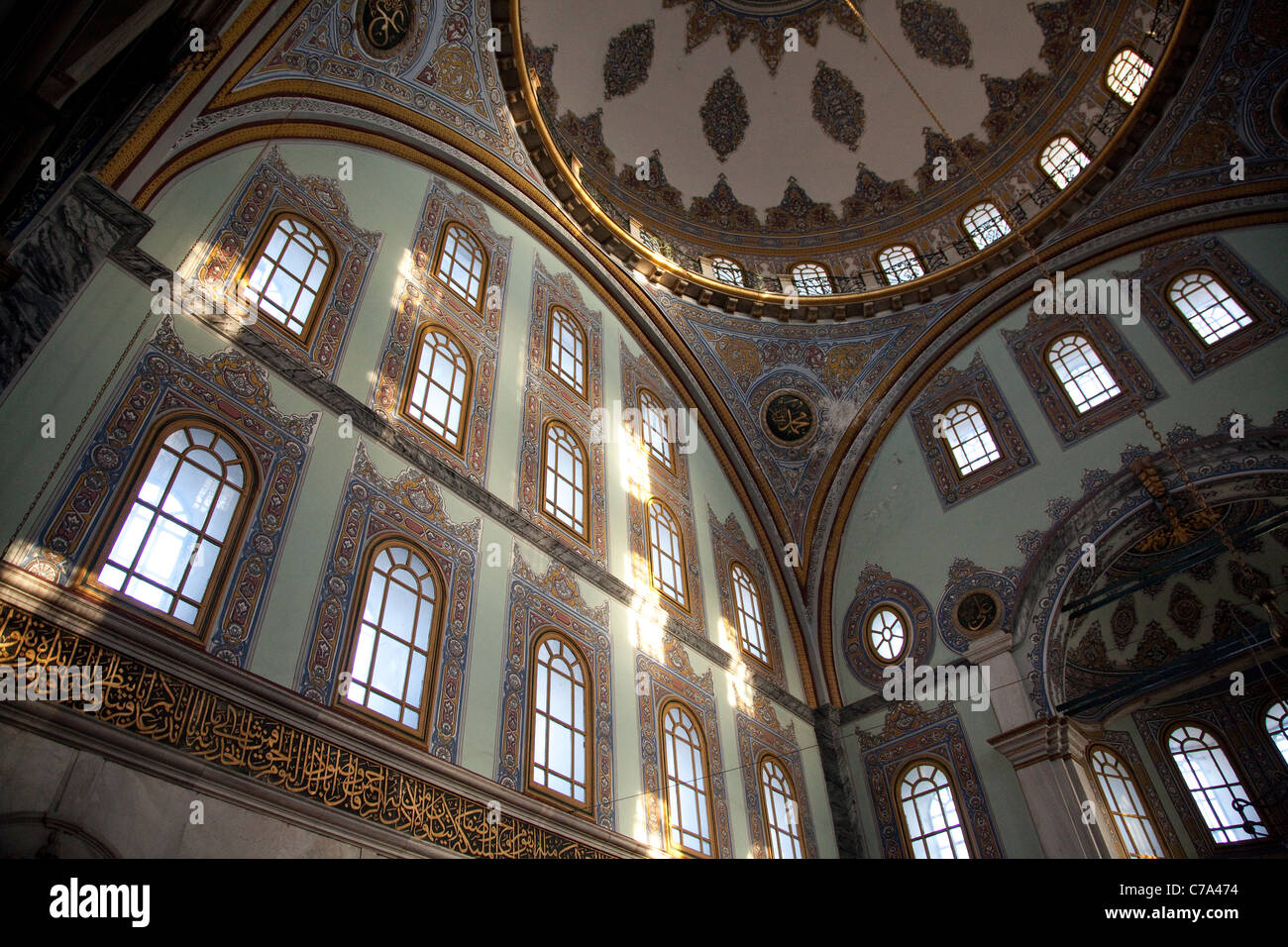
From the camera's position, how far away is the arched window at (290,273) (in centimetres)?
669

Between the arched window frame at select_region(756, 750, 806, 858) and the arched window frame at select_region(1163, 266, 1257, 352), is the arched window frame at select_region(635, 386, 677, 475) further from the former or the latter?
the arched window frame at select_region(1163, 266, 1257, 352)

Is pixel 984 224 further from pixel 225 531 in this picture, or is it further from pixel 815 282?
pixel 225 531

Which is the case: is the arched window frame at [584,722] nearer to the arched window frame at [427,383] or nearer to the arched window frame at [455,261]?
the arched window frame at [427,383]

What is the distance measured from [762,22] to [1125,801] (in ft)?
48.0

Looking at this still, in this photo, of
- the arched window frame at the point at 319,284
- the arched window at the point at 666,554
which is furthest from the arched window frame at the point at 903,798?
the arched window frame at the point at 319,284

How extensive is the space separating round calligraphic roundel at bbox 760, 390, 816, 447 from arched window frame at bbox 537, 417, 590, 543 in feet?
15.8

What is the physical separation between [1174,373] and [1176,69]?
4264mm

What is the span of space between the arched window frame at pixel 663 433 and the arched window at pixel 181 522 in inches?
243

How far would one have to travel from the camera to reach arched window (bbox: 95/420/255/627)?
4.75 metres

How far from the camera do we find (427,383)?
7754 millimetres

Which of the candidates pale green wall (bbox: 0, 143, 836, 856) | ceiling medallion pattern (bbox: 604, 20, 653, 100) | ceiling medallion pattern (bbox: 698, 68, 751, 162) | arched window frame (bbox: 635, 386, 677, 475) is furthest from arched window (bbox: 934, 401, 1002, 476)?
ceiling medallion pattern (bbox: 604, 20, 653, 100)

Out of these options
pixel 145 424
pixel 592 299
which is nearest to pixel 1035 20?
pixel 592 299

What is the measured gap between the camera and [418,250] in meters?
8.75
